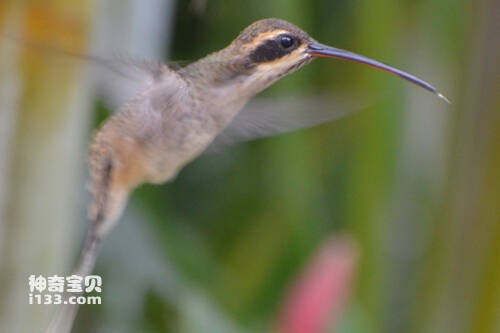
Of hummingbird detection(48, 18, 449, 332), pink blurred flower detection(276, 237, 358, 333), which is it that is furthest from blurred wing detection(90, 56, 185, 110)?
pink blurred flower detection(276, 237, 358, 333)

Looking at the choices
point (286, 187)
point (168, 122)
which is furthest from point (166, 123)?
point (286, 187)

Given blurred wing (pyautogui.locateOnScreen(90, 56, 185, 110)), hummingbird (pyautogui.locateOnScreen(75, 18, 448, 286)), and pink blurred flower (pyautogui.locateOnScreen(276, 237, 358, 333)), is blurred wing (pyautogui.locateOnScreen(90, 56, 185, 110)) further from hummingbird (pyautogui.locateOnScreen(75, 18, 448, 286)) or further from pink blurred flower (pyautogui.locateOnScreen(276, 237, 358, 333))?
pink blurred flower (pyautogui.locateOnScreen(276, 237, 358, 333))

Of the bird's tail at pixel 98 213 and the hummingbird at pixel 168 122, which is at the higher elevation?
the hummingbird at pixel 168 122

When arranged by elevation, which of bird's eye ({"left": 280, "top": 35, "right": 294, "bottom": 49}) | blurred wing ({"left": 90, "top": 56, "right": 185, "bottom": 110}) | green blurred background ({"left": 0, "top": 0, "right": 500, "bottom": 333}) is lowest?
green blurred background ({"left": 0, "top": 0, "right": 500, "bottom": 333})

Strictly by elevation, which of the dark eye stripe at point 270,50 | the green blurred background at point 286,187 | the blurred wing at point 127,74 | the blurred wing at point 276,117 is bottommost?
the green blurred background at point 286,187

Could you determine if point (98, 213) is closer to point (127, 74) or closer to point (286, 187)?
point (127, 74)

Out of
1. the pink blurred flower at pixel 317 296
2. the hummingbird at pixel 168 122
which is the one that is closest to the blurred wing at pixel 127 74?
the hummingbird at pixel 168 122

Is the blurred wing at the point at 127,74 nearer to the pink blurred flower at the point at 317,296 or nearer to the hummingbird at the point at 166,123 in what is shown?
the hummingbird at the point at 166,123
